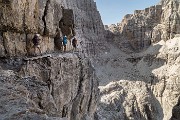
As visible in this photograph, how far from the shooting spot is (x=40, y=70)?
20828 millimetres

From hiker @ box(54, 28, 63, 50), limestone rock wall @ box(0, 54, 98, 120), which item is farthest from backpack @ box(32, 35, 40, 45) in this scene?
hiker @ box(54, 28, 63, 50)

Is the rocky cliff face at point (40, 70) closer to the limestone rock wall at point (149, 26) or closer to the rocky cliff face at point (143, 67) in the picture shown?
the rocky cliff face at point (143, 67)

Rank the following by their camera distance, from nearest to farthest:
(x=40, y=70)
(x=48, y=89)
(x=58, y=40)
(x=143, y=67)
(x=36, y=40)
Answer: (x=48, y=89) → (x=40, y=70) → (x=36, y=40) → (x=58, y=40) → (x=143, y=67)

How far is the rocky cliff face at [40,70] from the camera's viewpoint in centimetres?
1288

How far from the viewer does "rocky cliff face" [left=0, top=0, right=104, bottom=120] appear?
42.2ft

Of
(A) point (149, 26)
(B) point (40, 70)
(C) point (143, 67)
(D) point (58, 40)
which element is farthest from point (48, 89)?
(A) point (149, 26)

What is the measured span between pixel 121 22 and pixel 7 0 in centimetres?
8095

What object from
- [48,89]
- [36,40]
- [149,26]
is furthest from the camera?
[149,26]

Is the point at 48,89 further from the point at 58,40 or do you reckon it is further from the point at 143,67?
Result: the point at 143,67

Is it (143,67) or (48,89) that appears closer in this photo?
(48,89)

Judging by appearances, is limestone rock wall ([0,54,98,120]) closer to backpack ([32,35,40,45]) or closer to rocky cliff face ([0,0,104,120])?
rocky cliff face ([0,0,104,120])

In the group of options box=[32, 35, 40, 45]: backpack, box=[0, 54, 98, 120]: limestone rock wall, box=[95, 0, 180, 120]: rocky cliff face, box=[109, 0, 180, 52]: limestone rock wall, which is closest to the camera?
box=[0, 54, 98, 120]: limestone rock wall

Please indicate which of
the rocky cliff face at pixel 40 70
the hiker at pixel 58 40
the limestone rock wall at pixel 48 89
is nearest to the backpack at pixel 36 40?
the rocky cliff face at pixel 40 70

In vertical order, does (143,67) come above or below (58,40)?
below
